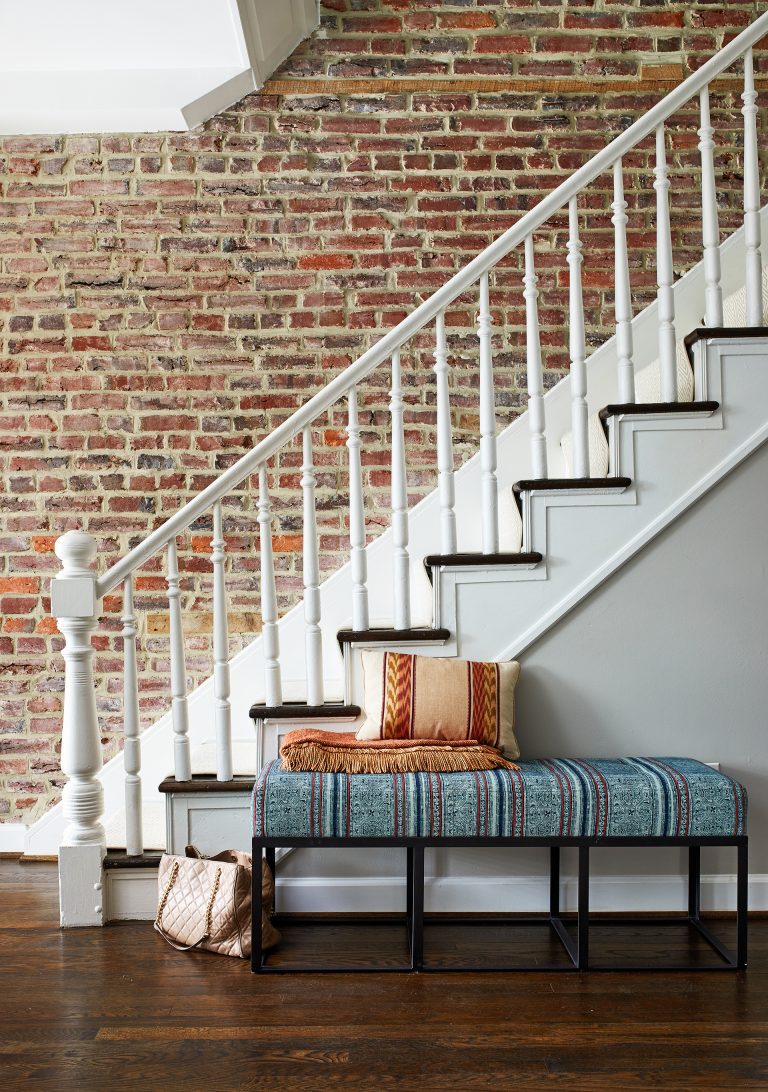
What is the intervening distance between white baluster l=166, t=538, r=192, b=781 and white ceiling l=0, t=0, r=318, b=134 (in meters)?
1.88

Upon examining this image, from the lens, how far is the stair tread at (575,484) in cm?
282

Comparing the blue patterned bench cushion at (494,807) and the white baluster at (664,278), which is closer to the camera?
the blue patterned bench cushion at (494,807)

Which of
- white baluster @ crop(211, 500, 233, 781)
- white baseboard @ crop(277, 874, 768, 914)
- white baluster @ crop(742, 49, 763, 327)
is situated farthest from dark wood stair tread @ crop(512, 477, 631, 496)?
white baseboard @ crop(277, 874, 768, 914)

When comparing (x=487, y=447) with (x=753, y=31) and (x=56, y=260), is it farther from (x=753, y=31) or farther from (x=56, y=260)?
(x=56, y=260)

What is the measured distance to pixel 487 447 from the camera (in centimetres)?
280

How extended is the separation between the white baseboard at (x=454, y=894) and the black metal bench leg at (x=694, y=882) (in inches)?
2.0

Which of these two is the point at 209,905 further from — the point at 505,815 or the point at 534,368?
the point at 534,368

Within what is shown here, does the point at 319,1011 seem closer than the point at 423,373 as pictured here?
Yes

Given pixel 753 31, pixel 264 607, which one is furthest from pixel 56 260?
pixel 753 31

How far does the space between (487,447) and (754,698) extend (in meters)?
1.13

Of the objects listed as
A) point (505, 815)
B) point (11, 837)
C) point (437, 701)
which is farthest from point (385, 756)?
point (11, 837)

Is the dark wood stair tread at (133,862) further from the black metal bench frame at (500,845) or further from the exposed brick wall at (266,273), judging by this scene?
the exposed brick wall at (266,273)

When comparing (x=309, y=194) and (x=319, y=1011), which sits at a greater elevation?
(x=309, y=194)

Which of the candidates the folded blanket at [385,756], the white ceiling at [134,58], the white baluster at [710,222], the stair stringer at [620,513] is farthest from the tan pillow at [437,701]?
the white ceiling at [134,58]
